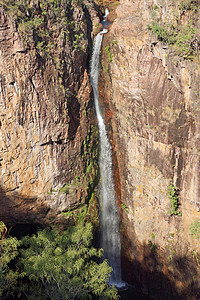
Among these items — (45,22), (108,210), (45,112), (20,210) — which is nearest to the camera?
(45,22)

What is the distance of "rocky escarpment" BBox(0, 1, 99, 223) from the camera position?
1046 cm

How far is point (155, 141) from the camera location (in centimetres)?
1217

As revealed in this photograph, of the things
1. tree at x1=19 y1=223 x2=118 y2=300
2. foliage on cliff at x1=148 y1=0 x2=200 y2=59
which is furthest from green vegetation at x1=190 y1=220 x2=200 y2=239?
foliage on cliff at x1=148 y1=0 x2=200 y2=59

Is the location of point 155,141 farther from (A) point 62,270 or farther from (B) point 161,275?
(A) point 62,270

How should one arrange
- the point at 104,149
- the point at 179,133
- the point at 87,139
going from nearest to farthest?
the point at 179,133, the point at 87,139, the point at 104,149

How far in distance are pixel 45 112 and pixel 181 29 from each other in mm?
7410

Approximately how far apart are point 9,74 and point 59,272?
27.8 ft

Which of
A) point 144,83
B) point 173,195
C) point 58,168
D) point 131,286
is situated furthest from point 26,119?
point 131,286

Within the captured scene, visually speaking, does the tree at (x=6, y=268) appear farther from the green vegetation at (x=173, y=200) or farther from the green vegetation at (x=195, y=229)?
the green vegetation at (x=195, y=229)

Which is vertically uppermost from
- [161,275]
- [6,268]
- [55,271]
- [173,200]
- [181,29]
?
[181,29]

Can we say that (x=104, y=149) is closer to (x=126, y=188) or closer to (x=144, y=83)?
(x=126, y=188)

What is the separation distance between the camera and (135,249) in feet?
44.9

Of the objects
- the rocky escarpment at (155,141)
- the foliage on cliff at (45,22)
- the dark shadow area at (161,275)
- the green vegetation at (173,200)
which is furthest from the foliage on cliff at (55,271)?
the foliage on cliff at (45,22)

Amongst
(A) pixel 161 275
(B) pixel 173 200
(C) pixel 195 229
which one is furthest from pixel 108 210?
(C) pixel 195 229
